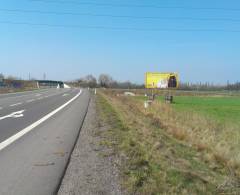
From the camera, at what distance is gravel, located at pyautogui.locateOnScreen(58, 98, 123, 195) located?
4883 millimetres

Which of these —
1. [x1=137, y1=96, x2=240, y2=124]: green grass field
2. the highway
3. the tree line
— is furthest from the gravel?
the tree line

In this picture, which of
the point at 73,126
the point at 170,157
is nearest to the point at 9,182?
the point at 170,157

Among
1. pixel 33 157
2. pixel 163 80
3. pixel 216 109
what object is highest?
pixel 163 80

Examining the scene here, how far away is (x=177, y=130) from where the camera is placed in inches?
547

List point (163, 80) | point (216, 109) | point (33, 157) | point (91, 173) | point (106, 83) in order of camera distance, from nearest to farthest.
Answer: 1. point (91, 173)
2. point (33, 157)
3. point (216, 109)
4. point (163, 80)
5. point (106, 83)

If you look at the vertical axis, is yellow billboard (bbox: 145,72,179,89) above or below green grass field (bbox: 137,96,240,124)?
above

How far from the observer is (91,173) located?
19.0 feet

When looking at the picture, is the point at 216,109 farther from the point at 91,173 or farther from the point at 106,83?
the point at 106,83

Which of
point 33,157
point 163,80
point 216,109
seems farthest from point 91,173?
point 163,80

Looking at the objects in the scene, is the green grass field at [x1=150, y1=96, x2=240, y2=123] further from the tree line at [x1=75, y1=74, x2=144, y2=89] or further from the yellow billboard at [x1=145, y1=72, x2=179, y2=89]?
the tree line at [x1=75, y1=74, x2=144, y2=89]

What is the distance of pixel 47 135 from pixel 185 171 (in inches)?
203

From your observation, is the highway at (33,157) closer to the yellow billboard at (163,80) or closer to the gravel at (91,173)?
the gravel at (91,173)

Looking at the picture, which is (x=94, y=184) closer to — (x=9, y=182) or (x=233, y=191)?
(x=9, y=182)

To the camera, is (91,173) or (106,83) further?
(106,83)
